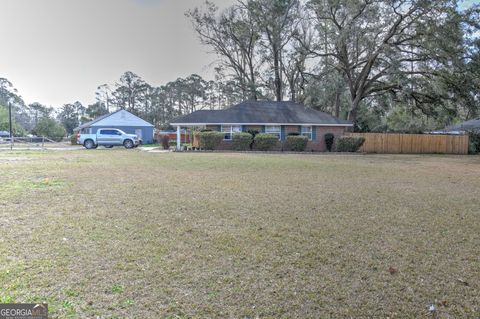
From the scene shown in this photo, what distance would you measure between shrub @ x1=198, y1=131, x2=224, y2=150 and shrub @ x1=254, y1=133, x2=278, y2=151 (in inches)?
106

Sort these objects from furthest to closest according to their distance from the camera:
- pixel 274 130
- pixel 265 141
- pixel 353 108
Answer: pixel 353 108 → pixel 274 130 → pixel 265 141

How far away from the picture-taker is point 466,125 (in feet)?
94.2

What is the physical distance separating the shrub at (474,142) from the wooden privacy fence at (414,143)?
1.46 feet

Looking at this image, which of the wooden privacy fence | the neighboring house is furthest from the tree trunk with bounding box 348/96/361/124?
the neighboring house

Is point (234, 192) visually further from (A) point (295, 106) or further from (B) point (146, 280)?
(A) point (295, 106)

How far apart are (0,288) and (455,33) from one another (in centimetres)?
2615

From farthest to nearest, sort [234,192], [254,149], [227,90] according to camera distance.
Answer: [227,90]
[254,149]
[234,192]

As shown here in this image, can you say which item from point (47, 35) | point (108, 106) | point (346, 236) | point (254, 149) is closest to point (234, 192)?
point (346, 236)

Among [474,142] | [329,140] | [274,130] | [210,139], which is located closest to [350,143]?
[329,140]

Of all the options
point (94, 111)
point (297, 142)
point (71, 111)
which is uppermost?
point (71, 111)

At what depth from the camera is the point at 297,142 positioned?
23.9 meters

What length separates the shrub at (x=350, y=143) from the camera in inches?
926

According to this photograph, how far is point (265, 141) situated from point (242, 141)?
66.3 inches

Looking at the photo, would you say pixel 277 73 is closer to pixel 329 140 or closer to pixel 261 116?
pixel 261 116
